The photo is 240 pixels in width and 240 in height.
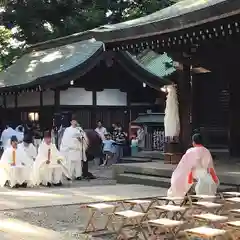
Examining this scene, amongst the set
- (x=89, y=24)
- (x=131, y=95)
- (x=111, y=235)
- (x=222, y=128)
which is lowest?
(x=111, y=235)

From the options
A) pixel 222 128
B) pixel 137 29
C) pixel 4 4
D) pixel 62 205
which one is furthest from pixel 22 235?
pixel 4 4

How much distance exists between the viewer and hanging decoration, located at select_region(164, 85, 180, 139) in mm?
14586

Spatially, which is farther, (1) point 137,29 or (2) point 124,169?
(2) point 124,169

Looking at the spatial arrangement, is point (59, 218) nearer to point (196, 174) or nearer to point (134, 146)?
point (196, 174)

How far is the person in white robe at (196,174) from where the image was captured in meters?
9.16

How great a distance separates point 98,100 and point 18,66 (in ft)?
17.0

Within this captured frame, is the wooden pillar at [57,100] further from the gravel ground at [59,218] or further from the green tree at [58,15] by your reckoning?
the gravel ground at [59,218]

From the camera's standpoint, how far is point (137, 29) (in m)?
13.2

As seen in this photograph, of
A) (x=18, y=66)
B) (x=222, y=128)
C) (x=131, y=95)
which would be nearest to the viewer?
(x=222, y=128)

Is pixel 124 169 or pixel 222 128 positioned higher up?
pixel 222 128

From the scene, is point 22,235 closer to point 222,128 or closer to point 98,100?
point 222,128

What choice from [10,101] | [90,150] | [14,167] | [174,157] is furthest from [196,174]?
[10,101]

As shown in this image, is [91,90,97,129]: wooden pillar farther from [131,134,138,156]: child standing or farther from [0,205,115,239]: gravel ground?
[0,205,115,239]: gravel ground

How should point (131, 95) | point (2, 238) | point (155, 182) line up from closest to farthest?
point (2, 238), point (155, 182), point (131, 95)
